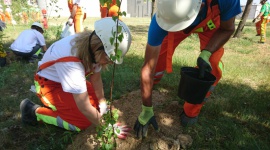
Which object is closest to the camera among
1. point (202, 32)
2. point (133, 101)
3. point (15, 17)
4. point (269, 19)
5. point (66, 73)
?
point (66, 73)

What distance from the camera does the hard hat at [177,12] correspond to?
146cm

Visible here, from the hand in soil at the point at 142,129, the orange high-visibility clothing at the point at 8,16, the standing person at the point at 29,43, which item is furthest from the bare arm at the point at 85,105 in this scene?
the orange high-visibility clothing at the point at 8,16

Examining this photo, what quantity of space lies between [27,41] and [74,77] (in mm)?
3209

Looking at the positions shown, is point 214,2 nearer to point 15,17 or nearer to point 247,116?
point 247,116

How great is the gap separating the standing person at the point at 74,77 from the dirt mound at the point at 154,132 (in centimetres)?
20

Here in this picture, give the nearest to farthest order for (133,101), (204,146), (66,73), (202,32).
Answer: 1. (66,73)
2. (204,146)
3. (202,32)
4. (133,101)

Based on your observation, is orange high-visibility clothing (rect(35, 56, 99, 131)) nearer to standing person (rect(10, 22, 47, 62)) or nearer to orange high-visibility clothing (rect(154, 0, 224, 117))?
orange high-visibility clothing (rect(154, 0, 224, 117))

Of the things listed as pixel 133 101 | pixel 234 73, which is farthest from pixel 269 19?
pixel 133 101

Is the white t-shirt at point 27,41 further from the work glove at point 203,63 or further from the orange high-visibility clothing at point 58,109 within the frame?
the work glove at point 203,63

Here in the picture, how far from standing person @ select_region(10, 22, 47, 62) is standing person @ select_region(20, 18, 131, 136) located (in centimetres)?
238

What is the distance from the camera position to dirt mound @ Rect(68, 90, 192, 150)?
6.06 ft

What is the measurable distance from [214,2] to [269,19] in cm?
696

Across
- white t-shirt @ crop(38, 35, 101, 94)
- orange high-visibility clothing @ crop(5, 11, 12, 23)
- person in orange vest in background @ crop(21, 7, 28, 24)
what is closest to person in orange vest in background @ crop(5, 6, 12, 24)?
orange high-visibility clothing @ crop(5, 11, 12, 23)

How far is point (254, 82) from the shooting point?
335cm
